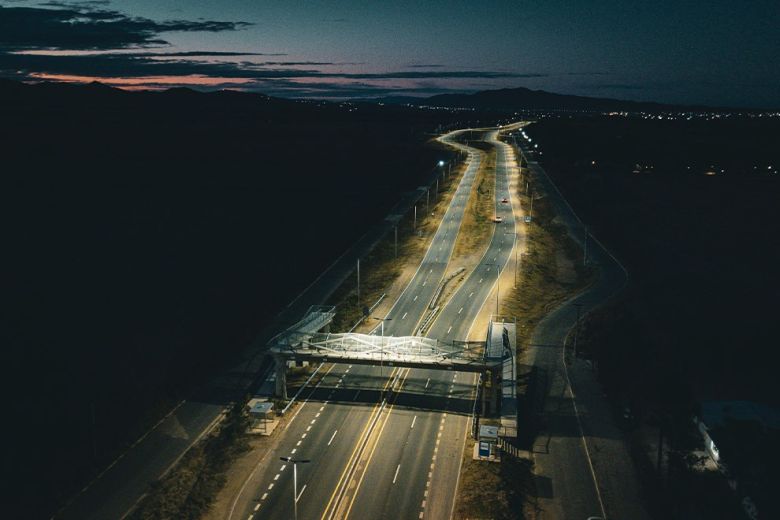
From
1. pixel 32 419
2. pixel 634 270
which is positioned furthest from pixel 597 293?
pixel 32 419

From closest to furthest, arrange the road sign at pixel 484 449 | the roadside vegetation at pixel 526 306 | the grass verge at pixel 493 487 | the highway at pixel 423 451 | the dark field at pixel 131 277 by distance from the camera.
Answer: the grass verge at pixel 493 487, the highway at pixel 423 451, the roadside vegetation at pixel 526 306, the road sign at pixel 484 449, the dark field at pixel 131 277

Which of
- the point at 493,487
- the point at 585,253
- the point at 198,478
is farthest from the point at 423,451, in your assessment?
the point at 585,253

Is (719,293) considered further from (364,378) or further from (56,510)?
(56,510)

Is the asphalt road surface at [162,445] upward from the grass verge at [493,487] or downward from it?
downward

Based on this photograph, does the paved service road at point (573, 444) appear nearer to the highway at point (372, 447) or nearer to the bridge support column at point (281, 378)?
the highway at point (372, 447)

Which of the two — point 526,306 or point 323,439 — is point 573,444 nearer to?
point 323,439

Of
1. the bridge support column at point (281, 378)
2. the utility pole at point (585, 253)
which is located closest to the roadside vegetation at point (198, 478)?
the bridge support column at point (281, 378)
